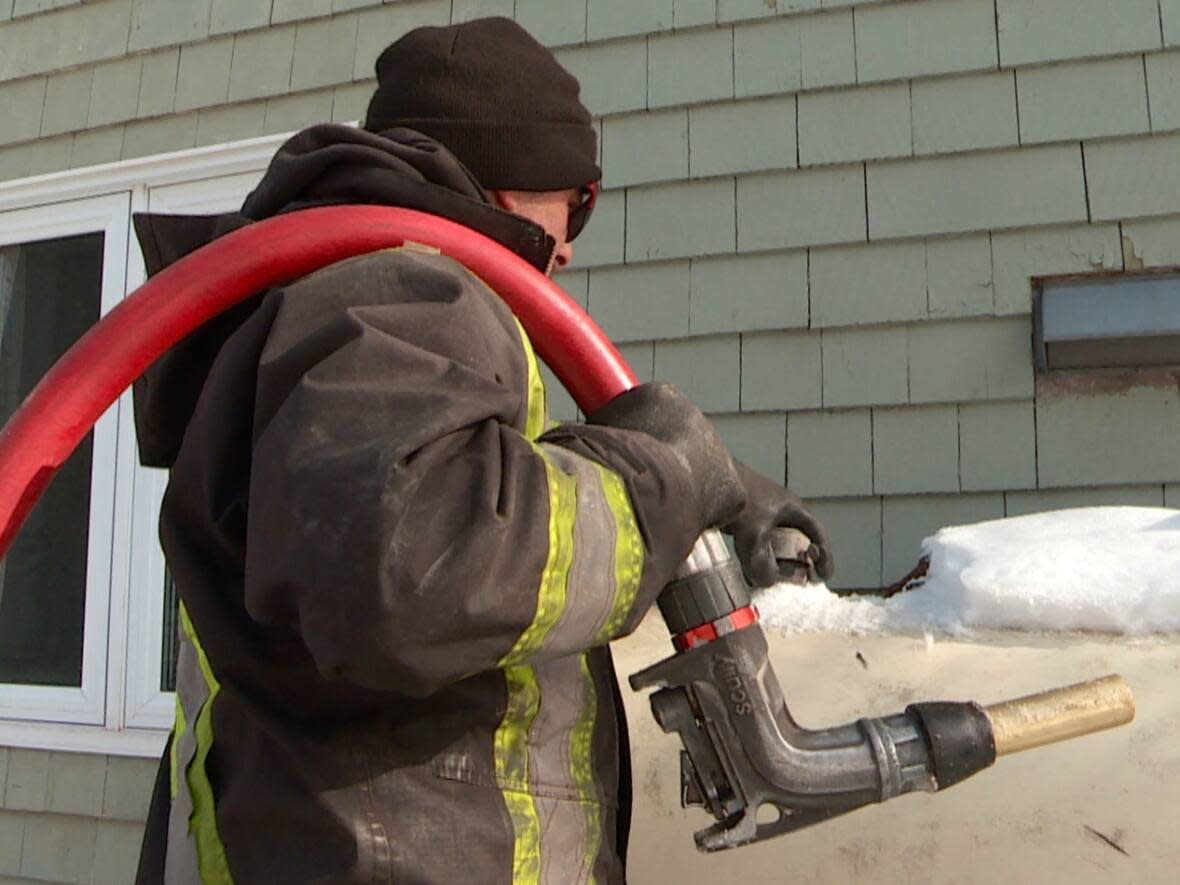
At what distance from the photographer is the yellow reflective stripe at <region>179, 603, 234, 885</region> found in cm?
132

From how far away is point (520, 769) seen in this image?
131 centimetres

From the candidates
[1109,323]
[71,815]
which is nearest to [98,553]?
[71,815]

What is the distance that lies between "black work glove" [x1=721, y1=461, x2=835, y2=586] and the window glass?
289 cm

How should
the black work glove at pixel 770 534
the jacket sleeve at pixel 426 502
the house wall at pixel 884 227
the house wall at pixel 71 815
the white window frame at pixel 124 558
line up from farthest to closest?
the white window frame at pixel 124 558 < the house wall at pixel 71 815 < the house wall at pixel 884 227 < the black work glove at pixel 770 534 < the jacket sleeve at pixel 426 502

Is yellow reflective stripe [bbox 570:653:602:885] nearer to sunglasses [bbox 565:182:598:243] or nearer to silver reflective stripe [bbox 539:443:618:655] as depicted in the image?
silver reflective stripe [bbox 539:443:618:655]

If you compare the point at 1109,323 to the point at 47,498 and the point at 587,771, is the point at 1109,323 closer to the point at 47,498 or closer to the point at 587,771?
the point at 587,771

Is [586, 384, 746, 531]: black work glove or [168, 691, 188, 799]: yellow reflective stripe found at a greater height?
[586, 384, 746, 531]: black work glove

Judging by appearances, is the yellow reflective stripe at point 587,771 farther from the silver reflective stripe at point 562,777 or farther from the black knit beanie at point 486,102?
the black knit beanie at point 486,102

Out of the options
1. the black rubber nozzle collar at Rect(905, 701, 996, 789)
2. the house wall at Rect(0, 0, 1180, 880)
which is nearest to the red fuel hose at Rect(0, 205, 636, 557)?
the black rubber nozzle collar at Rect(905, 701, 996, 789)

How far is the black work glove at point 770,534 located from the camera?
5.79ft

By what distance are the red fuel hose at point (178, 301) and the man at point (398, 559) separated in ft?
0.23

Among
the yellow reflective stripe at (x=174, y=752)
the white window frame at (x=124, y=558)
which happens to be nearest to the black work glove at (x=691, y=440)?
the yellow reflective stripe at (x=174, y=752)

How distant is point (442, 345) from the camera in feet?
3.95

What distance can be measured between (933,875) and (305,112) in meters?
3.02
